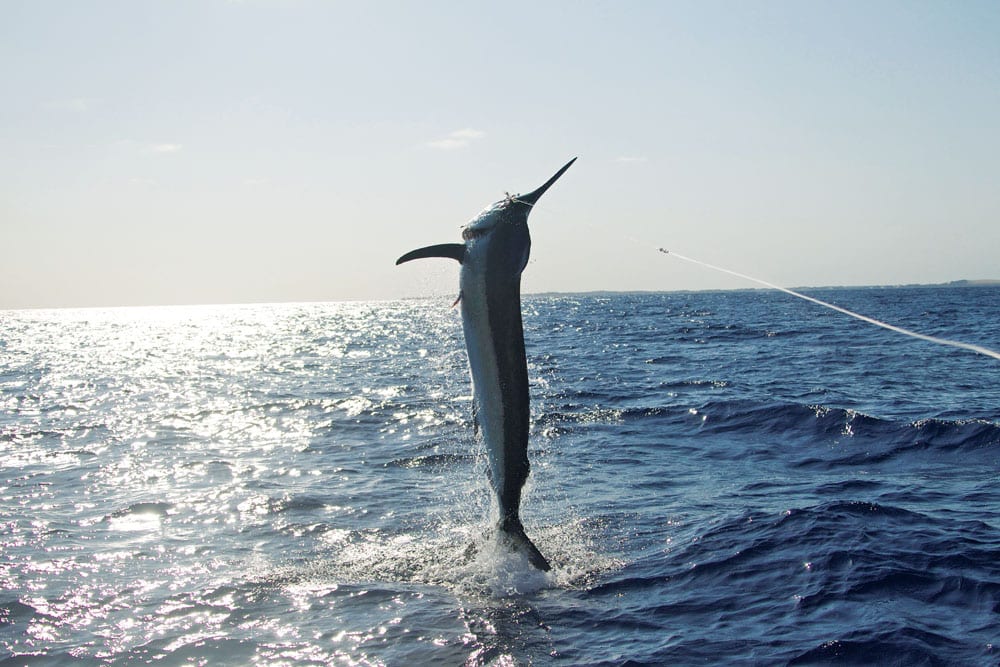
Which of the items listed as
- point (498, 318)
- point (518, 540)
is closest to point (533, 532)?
point (518, 540)

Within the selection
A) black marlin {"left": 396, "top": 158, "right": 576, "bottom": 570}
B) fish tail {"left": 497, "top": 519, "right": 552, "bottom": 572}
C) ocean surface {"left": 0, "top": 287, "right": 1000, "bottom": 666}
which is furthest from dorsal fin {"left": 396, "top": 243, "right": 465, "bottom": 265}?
fish tail {"left": 497, "top": 519, "right": 552, "bottom": 572}

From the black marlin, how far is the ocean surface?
530mm

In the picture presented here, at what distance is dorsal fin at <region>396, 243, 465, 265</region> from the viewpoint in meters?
6.70

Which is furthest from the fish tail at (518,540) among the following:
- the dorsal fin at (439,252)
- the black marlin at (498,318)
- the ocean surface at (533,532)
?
the dorsal fin at (439,252)

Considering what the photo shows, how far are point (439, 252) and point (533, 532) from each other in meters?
5.10

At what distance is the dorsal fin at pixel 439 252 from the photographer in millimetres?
6695

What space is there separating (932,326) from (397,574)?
163 feet

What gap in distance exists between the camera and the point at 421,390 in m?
27.7

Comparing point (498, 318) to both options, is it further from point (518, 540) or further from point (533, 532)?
point (533, 532)

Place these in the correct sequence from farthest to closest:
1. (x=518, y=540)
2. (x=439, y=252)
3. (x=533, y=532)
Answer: (x=533, y=532) < (x=518, y=540) < (x=439, y=252)

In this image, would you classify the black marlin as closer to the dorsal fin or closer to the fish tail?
the dorsal fin

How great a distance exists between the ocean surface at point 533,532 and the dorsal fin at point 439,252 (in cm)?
60

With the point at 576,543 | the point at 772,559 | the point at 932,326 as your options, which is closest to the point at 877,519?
the point at 772,559

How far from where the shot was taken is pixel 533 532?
1048 cm
